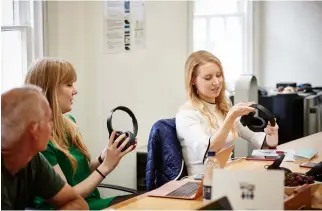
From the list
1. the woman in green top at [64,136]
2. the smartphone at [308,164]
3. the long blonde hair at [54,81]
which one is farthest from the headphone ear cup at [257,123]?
the long blonde hair at [54,81]

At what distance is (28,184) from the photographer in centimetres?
198

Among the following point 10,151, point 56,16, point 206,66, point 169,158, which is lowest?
point 169,158

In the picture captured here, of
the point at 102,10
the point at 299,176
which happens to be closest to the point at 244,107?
the point at 299,176

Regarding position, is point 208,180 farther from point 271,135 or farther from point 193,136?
point 271,135

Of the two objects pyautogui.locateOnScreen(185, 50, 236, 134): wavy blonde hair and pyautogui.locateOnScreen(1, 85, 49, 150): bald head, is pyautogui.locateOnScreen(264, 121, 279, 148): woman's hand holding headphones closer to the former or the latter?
pyautogui.locateOnScreen(185, 50, 236, 134): wavy blonde hair

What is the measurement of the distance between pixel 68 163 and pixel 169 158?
67 centimetres

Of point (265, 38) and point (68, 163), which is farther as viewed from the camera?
point (265, 38)

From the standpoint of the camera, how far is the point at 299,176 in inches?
90.5

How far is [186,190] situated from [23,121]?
2.65ft

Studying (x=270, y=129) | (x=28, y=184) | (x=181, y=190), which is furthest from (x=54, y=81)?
(x=270, y=129)

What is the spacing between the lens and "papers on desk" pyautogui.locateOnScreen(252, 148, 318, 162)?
2.95 meters

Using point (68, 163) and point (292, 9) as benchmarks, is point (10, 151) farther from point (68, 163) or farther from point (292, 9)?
point (292, 9)

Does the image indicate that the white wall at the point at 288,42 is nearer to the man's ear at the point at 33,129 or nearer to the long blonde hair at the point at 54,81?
the long blonde hair at the point at 54,81

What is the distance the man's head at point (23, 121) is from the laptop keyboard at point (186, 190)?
0.65m
